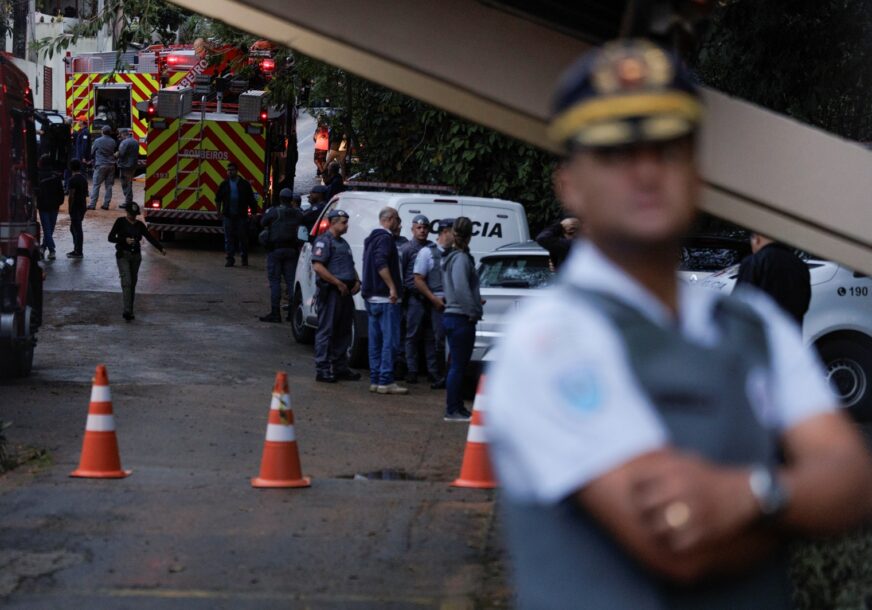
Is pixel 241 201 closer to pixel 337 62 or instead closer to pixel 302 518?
pixel 302 518

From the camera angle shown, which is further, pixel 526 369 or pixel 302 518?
pixel 302 518

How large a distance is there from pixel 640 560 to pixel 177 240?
93.2 feet

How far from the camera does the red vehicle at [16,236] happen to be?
14170 mm

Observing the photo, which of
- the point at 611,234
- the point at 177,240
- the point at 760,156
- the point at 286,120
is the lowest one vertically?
the point at 177,240

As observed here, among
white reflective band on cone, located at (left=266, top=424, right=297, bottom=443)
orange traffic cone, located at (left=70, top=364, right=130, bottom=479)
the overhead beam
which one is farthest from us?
orange traffic cone, located at (left=70, top=364, right=130, bottom=479)

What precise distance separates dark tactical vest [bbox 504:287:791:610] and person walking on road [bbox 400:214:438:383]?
1354 cm

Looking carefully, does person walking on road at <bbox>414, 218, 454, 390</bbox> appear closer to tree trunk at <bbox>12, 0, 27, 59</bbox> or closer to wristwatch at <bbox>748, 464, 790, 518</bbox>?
wristwatch at <bbox>748, 464, 790, 518</bbox>

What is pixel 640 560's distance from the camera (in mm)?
1840

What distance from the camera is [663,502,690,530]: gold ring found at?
1768 mm

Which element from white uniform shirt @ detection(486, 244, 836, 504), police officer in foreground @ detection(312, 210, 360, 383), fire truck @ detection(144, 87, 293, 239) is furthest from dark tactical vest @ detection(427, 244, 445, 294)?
white uniform shirt @ detection(486, 244, 836, 504)

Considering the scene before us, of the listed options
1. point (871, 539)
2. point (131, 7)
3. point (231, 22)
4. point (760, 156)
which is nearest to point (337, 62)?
Answer: point (231, 22)

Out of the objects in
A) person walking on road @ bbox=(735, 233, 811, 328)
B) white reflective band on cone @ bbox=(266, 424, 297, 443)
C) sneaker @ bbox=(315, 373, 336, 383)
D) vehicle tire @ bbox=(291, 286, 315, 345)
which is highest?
person walking on road @ bbox=(735, 233, 811, 328)

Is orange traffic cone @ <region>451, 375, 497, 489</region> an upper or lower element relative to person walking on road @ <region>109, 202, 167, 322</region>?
upper

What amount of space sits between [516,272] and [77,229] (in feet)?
41.0
